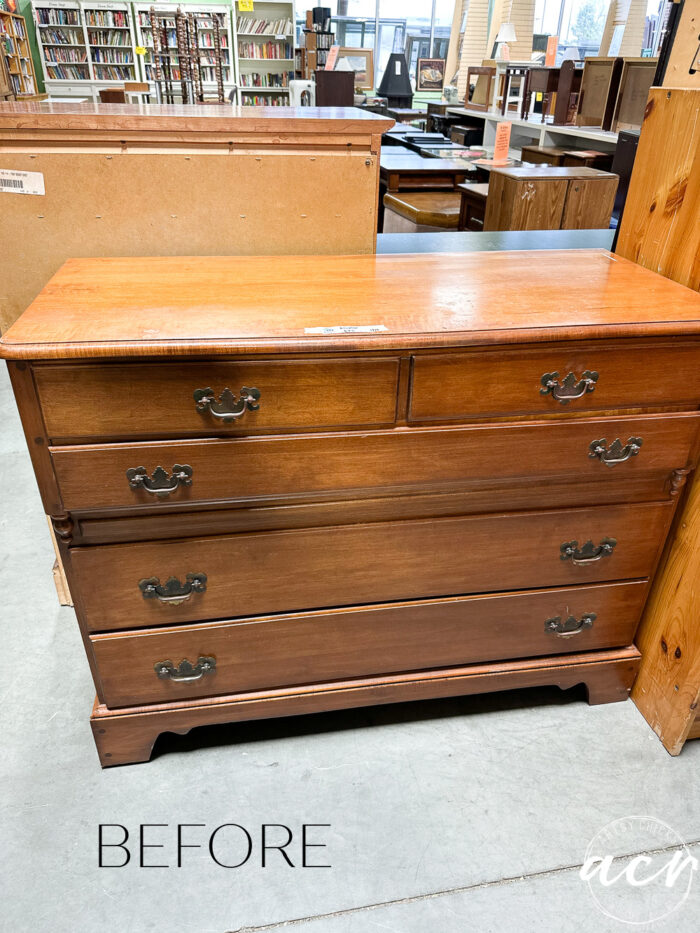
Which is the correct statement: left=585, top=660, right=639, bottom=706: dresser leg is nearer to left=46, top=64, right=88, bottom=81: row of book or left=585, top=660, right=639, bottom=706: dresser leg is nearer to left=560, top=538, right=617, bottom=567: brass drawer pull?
left=560, top=538, right=617, bottom=567: brass drawer pull

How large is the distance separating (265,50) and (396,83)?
212 centimetres

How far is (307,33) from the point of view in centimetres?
926

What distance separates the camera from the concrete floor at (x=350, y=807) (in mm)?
1256

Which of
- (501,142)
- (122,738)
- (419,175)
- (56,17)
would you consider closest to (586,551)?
(122,738)

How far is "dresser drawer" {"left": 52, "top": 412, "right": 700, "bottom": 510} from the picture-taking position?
1162 mm

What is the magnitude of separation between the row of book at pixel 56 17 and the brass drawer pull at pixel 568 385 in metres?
11.5

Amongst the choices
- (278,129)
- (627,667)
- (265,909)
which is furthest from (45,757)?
(278,129)

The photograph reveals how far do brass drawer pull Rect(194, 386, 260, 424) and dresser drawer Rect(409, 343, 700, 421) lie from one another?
0.97ft

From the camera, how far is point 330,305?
1234 millimetres

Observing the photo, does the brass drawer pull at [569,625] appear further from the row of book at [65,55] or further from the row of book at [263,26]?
the row of book at [65,55]

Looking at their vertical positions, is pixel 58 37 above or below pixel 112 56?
above

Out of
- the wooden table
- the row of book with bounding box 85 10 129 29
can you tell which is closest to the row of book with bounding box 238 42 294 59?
the row of book with bounding box 85 10 129 29

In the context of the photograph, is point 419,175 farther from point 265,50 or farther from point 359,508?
point 265,50

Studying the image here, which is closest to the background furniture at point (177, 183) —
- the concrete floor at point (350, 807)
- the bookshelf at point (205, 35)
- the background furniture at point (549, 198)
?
the concrete floor at point (350, 807)
